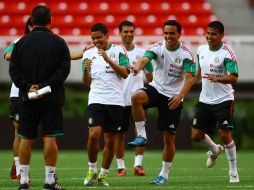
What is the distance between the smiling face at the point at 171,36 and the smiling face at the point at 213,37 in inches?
21.7

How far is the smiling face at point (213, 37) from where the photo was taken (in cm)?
1228

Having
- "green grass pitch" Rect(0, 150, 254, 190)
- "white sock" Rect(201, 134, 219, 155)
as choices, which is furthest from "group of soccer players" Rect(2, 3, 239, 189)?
"white sock" Rect(201, 134, 219, 155)

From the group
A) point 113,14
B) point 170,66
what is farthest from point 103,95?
point 113,14

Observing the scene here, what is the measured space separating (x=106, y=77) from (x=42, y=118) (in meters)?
2.10

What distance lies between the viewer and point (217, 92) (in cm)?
1262

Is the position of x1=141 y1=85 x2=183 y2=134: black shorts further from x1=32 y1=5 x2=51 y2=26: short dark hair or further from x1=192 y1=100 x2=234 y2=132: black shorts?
x1=32 y1=5 x2=51 y2=26: short dark hair

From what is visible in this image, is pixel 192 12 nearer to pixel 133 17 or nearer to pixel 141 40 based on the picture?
pixel 133 17

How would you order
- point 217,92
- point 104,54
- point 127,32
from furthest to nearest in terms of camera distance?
1. point 127,32
2. point 217,92
3. point 104,54

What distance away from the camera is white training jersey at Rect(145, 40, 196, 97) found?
1205 centimetres

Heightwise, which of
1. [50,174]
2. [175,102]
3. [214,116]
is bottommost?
[50,174]

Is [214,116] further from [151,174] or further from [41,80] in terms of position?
[41,80]

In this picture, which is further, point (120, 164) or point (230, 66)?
point (120, 164)

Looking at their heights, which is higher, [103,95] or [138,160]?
[103,95]

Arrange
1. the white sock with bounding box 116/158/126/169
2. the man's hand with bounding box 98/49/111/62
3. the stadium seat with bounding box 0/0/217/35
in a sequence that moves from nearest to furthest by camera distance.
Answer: the man's hand with bounding box 98/49/111/62
the white sock with bounding box 116/158/126/169
the stadium seat with bounding box 0/0/217/35
